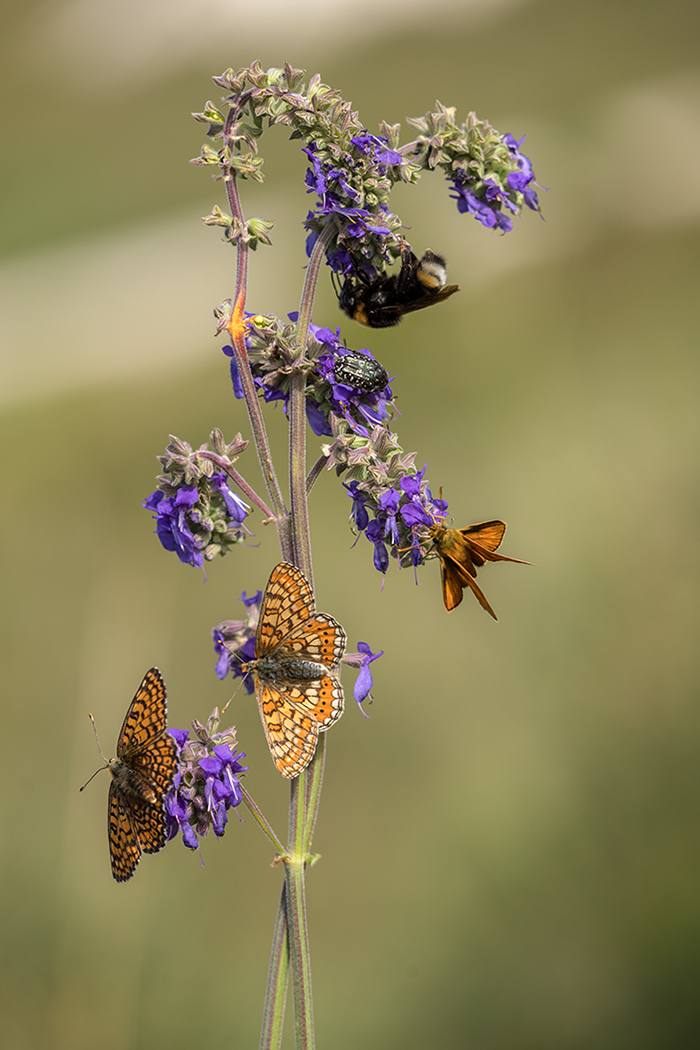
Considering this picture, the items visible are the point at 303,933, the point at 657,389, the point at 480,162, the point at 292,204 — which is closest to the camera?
the point at 303,933

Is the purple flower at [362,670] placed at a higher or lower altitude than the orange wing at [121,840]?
higher

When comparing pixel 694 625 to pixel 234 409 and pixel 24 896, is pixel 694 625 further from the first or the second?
pixel 24 896

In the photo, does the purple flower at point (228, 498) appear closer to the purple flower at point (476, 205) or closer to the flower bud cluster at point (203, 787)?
the flower bud cluster at point (203, 787)

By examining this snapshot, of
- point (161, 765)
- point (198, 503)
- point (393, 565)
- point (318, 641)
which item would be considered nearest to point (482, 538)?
point (318, 641)

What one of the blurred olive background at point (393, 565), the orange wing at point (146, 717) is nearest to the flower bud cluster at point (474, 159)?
the orange wing at point (146, 717)

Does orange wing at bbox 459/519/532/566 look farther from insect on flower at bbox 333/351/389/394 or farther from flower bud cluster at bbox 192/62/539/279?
flower bud cluster at bbox 192/62/539/279

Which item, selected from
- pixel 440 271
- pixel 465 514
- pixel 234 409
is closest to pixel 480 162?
pixel 440 271

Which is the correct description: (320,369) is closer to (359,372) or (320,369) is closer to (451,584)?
(359,372)
